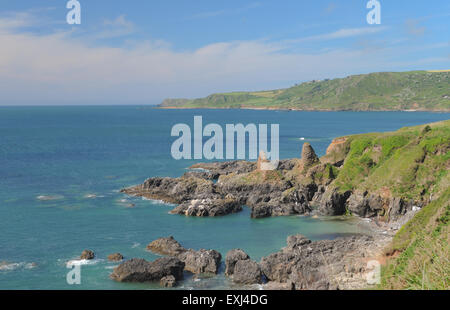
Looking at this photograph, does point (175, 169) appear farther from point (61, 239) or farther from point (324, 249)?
point (324, 249)

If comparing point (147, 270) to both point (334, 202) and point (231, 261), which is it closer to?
point (231, 261)

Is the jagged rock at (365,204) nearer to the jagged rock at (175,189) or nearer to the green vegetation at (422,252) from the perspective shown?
the green vegetation at (422,252)

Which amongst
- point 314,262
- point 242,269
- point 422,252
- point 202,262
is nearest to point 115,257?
point 202,262

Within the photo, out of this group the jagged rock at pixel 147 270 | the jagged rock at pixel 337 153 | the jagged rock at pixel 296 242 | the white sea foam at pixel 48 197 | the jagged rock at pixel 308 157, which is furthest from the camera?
the jagged rock at pixel 337 153

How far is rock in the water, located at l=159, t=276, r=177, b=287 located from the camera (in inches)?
1252

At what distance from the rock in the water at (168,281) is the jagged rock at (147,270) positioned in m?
0.47

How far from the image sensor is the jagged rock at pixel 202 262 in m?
34.3

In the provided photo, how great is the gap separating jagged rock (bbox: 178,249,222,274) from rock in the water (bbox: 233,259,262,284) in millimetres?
2103

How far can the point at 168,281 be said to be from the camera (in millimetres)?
31922

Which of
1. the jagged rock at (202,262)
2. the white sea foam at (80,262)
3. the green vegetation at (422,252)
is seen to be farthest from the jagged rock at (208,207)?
the green vegetation at (422,252)

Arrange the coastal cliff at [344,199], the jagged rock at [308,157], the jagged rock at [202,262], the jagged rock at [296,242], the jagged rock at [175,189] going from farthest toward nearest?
the jagged rock at [308,157] < the jagged rock at [175,189] < the jagged rock at [296,242] < the jagged rock at [202,262] < the coastal cliff at [344,199]

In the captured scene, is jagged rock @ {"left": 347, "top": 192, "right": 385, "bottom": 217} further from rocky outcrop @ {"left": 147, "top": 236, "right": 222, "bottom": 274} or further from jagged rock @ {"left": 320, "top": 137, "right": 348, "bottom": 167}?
rocky outcrop @ {"left": 147, "top": 236, "right": 222, "bottom": 274}

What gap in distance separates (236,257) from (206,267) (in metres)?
2.54
